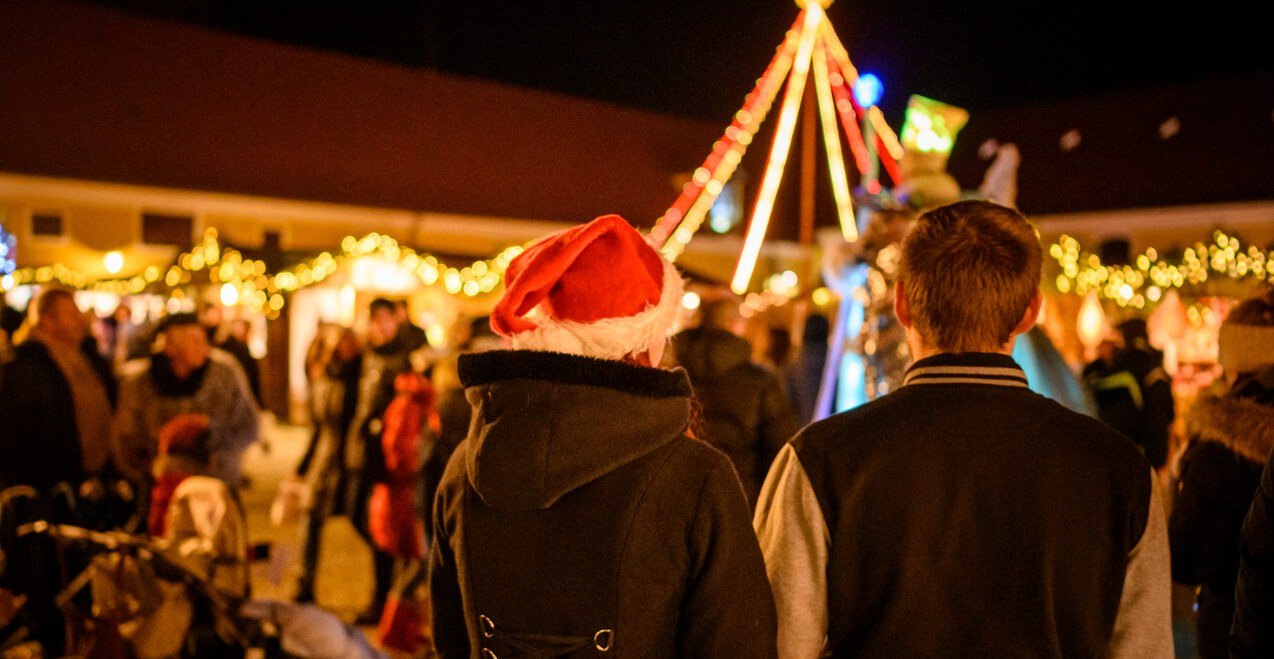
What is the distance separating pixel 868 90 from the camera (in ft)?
23.9

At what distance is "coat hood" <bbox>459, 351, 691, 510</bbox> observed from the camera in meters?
1.78

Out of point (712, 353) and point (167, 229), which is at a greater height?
point (167, 229)

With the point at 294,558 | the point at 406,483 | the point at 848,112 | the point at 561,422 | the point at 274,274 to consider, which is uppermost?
the point at 848,112

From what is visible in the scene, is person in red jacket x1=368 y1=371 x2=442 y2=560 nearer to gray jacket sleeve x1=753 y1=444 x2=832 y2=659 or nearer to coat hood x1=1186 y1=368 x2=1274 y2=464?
coat hood x1=1186 y1=368 x2=1274 y2=464

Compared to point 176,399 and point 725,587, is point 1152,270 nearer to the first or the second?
point 176,399

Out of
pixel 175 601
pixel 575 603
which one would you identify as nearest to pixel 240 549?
pixel 175 601

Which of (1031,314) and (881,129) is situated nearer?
(1031,314)

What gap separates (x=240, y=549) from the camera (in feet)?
15.4

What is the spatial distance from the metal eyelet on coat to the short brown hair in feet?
2.66

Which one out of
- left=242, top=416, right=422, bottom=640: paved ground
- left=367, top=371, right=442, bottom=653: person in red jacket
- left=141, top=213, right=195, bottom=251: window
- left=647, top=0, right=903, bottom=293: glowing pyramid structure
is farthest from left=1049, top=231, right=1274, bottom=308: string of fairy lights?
left=141, top=213, right=195, bottom=251: window

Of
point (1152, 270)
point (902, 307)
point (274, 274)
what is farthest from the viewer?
point (274, 274)

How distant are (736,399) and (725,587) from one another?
123 inches

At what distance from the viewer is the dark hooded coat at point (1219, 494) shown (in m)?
2.72

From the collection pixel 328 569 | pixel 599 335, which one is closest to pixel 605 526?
pixel 599 335
